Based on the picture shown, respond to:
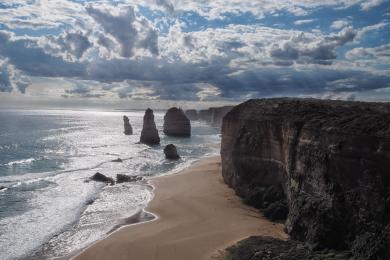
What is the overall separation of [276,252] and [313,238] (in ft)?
7.11

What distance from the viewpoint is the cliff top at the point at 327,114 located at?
1717 cm

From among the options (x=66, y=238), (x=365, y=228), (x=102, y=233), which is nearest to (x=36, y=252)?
(x=66, y=238)

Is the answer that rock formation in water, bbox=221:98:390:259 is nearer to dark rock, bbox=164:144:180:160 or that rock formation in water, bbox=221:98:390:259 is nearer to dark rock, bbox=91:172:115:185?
dark rock, bbox=91:172:115:185

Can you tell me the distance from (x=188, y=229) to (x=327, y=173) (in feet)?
33.4

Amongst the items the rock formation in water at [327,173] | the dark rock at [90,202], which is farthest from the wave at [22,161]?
the rock formation in water at [327,173]

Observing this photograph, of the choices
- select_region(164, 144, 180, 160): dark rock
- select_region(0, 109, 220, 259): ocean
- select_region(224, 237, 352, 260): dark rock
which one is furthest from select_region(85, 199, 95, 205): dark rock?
select_region(164, 144, 180, 160): dark rock

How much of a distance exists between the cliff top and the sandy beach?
23.4 feet

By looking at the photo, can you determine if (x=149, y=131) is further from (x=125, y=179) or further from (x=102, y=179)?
(x=125, y=179)

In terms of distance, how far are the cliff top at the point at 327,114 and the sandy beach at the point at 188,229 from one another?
23.4 feet

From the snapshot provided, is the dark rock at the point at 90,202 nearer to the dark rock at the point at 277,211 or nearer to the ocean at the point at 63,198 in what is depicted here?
the ocean at the point at 63,198

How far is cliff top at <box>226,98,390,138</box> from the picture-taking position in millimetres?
17172

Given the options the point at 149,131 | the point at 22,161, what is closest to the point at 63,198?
the point at 22,161

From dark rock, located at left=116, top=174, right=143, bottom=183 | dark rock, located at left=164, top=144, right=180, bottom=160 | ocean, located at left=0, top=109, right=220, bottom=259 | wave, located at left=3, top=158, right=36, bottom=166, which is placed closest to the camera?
ocean, located at left=0, top=109, right=220, bottom=259

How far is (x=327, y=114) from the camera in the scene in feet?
72.6
